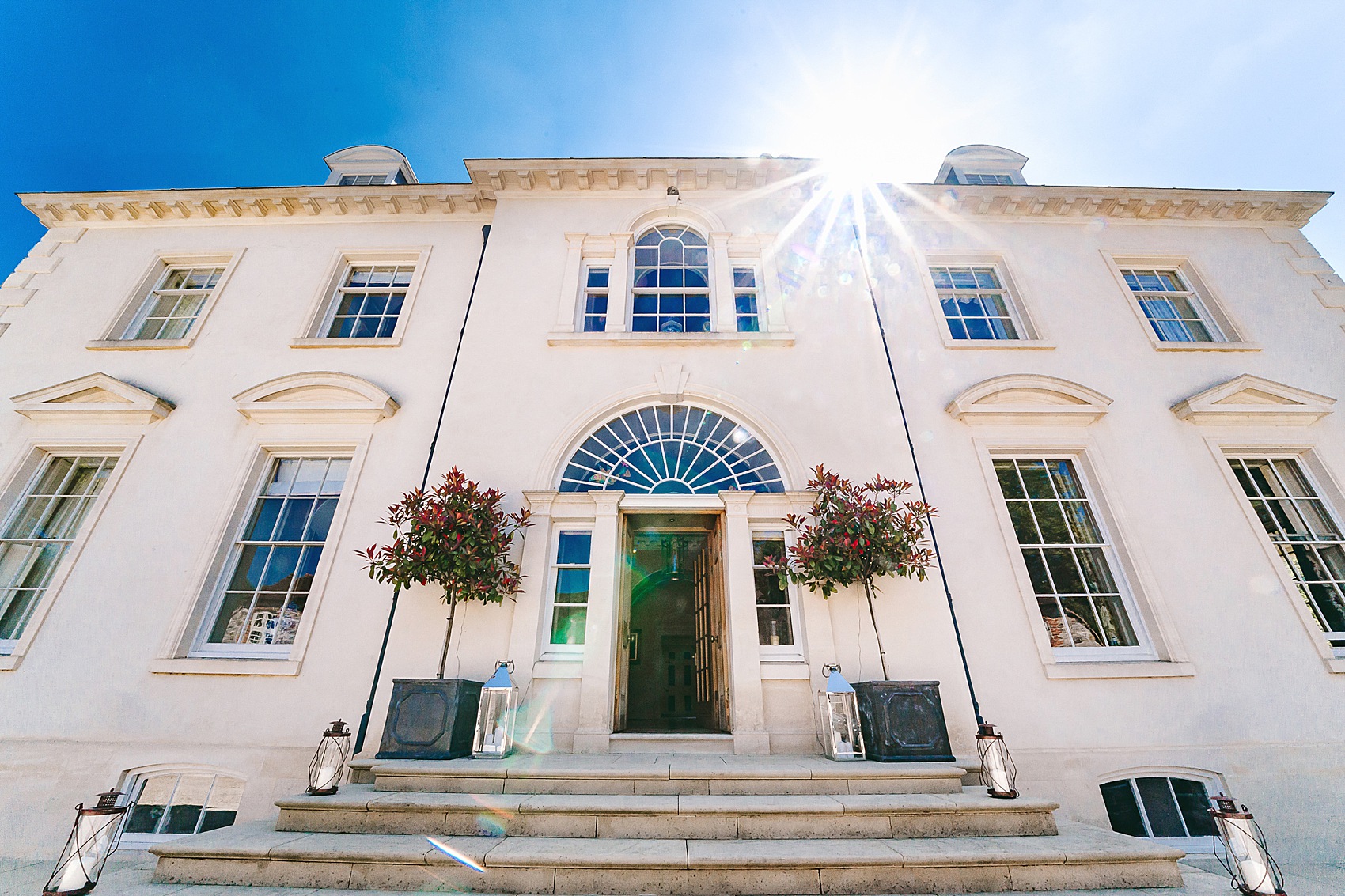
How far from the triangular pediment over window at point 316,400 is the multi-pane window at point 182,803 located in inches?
145

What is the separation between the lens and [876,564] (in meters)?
5.06

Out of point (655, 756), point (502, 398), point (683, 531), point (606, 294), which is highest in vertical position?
point (606, 294)

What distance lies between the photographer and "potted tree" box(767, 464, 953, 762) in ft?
14.6

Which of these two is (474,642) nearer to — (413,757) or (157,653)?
(413,757)

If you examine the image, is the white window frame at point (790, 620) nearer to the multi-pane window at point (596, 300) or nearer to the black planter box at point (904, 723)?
the black planter box at point (904, 723)

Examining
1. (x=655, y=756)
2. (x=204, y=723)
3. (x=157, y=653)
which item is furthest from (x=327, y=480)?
(x=655, y=756)

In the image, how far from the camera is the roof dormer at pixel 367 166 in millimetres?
9227

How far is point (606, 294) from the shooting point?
7.49 metres

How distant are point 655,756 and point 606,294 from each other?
5.62m

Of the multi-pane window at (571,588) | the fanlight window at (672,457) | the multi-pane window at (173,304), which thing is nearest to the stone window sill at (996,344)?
the fanlight window at (672,457)

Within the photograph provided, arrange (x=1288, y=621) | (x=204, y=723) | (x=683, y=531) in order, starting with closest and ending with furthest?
(x=204, y=723) → (x=1288, y=621) → (x=683, y=531)

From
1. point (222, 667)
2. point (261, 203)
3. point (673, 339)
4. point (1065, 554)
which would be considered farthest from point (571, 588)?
point (261, 203)

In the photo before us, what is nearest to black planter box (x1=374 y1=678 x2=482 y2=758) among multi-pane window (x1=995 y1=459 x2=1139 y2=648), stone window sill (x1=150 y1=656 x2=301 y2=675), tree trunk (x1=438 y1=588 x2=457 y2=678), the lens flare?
tree trunk (x1=438 y1=588 x2=457 y2=678)

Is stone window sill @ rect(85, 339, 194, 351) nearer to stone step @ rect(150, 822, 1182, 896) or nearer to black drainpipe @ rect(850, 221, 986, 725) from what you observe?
stone step @ rect(150, 822, 1182, 896)
